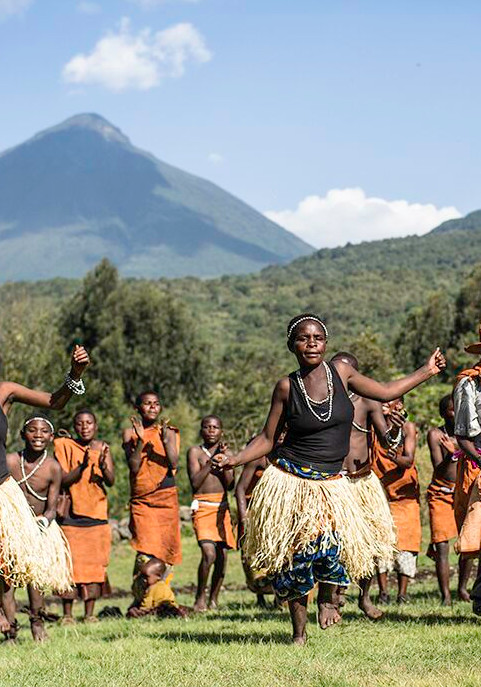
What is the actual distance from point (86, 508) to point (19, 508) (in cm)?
378

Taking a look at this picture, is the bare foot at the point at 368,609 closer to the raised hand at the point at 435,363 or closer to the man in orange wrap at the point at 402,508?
the man in orange wrap at the point at 402,508

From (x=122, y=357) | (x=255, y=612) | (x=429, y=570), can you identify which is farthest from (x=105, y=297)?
(x=255, y=612)

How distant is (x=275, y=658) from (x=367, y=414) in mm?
3084

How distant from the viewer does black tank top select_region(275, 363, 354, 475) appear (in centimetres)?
705

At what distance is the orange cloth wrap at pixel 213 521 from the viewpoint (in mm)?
11070

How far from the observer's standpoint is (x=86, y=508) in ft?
36.1

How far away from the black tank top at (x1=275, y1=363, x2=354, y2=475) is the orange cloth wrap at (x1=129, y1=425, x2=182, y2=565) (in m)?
4.13

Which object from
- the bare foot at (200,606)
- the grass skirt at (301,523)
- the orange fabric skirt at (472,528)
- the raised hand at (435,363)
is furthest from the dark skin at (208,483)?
the raised hand at (435,363)

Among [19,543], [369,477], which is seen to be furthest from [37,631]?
[369,477]

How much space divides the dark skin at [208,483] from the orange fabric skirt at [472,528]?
3620 mm

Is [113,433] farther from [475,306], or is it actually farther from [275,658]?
[275,658]

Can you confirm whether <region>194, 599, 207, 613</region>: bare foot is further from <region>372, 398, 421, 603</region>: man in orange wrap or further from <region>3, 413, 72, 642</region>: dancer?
<region>3, 413, 72, 642</region>: dancer

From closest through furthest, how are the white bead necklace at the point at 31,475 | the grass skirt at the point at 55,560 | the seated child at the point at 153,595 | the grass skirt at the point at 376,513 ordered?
1. the grass skirt at the point at 376,513
2. the grass skirt at the point at 55,560
3. the white bead necklace at the point at 31,475
4. the seated child at the point at 153,595

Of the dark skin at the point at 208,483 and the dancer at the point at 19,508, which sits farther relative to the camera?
the dark skin at the point at 208,483
